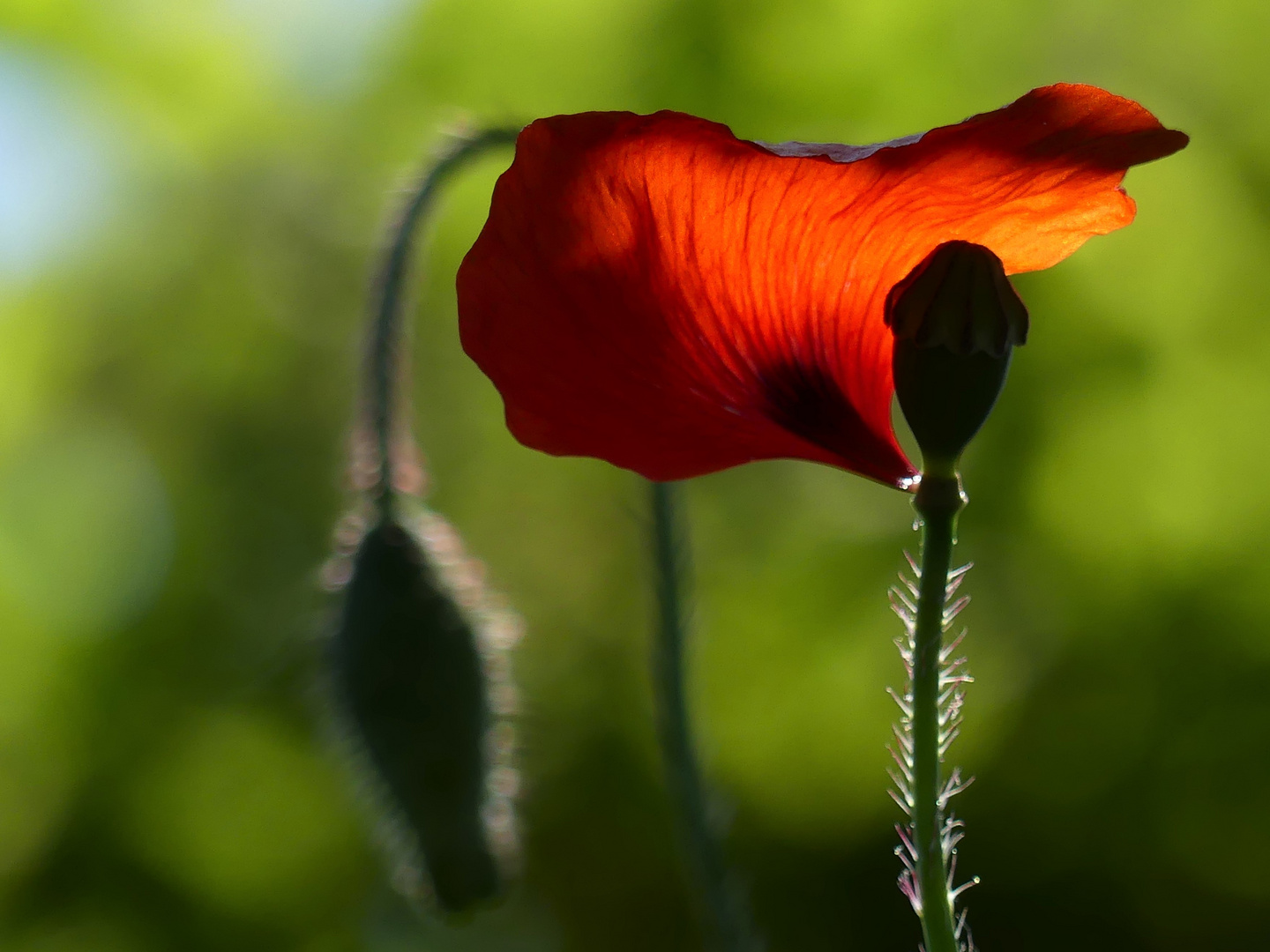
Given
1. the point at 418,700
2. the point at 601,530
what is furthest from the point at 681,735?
the point at 601,530

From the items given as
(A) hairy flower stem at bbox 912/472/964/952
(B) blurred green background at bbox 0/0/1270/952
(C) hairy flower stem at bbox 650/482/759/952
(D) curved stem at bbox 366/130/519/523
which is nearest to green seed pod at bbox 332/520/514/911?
(D) curved stem at bbox 366/130/519/523

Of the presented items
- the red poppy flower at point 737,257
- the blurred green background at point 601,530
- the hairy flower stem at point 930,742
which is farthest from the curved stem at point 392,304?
the blurred green background at point 601,530

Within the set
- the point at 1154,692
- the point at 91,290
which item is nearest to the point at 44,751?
the point at 91,290

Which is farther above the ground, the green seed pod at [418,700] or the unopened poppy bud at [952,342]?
the unopened poppy bud at [952,342]

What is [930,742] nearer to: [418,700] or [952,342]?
[952,342]

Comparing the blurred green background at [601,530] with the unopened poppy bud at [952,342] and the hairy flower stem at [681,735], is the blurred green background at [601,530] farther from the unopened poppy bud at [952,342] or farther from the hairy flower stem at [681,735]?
the unopened poppy bud at [952,342]

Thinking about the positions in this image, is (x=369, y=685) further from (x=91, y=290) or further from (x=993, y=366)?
(x=91, y=290)

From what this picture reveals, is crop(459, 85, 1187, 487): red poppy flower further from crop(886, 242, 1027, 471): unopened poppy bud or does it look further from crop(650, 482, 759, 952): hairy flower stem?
crop(650, 482, 759, 952): hairy flower stem
